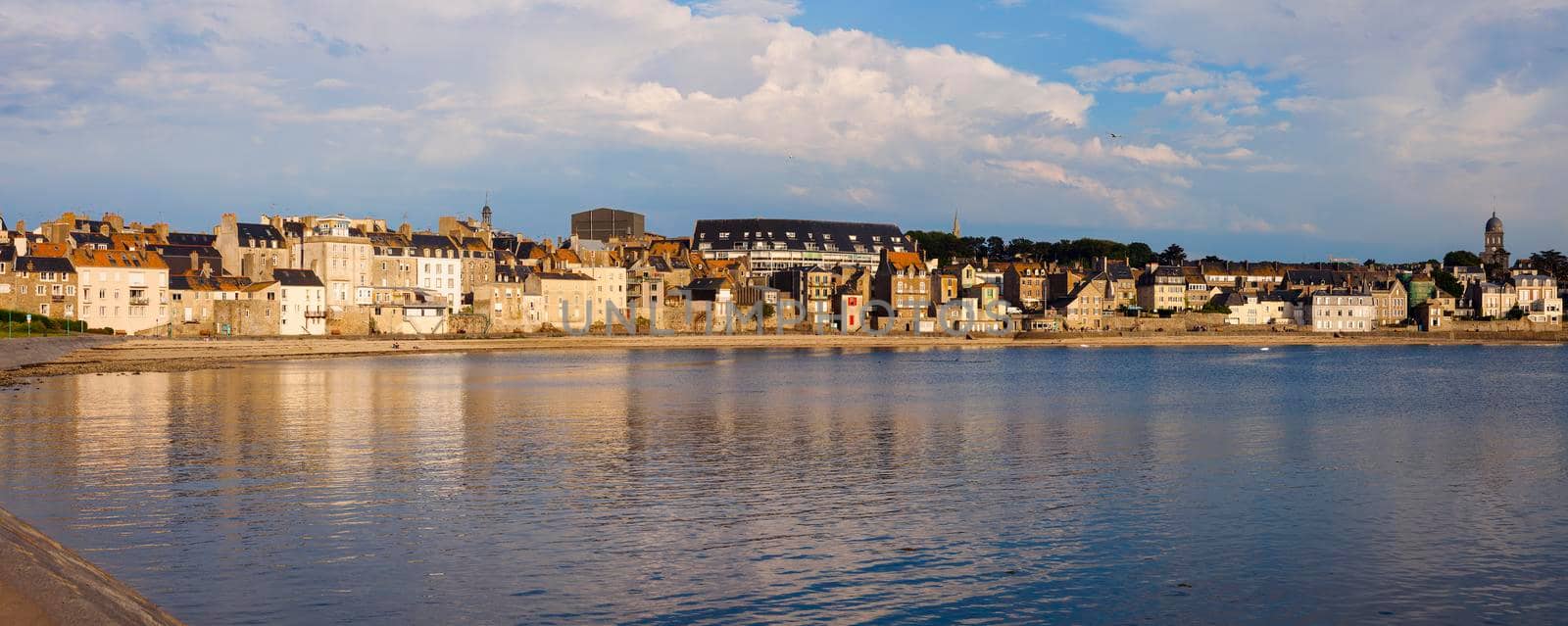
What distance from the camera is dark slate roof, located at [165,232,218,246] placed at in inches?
3391

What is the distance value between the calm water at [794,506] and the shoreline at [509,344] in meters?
16.2

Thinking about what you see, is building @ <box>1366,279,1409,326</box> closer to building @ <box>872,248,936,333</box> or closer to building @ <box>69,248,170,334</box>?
building @ <box>872,248,936,333</box>

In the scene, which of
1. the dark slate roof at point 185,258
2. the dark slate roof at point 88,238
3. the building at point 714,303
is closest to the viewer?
the dark slate roof at point 88,238

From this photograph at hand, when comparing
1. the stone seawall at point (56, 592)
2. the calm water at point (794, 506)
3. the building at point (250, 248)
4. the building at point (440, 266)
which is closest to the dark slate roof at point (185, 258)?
the building at point (250, 248)

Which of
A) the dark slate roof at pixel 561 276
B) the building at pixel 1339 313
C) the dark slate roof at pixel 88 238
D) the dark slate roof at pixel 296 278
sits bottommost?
the building at pixel 1339 313

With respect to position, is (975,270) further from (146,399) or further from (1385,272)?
(146,399)

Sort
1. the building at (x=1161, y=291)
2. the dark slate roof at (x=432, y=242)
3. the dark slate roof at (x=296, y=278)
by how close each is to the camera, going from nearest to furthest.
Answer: the dark slate roof at (x=296, y=278), the dark slate roof at (x=432, y=242), the building at (x=1161, y=291)

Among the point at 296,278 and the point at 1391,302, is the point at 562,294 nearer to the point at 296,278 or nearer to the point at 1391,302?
the point at 296,278

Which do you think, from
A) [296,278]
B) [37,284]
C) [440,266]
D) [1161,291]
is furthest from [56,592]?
[1161,291]

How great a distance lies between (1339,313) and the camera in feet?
370

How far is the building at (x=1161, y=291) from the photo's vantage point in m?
118

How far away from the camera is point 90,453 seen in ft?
79.1

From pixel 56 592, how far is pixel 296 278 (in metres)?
74.1

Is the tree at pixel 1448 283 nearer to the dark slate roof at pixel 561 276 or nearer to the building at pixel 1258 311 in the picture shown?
the building at pixel 1258 311
